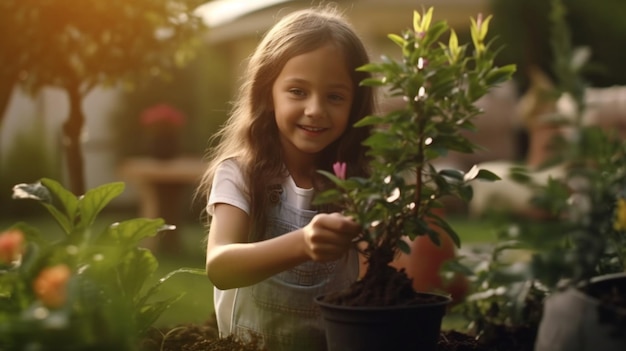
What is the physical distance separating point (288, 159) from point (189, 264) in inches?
201

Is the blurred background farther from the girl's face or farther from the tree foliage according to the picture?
the girl's face

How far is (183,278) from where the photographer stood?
6.48 meters

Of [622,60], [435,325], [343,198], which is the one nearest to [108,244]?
[343,198]

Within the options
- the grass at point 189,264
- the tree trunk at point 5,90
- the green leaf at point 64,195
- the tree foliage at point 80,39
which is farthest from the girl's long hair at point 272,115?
the tree trunk at point 5,90

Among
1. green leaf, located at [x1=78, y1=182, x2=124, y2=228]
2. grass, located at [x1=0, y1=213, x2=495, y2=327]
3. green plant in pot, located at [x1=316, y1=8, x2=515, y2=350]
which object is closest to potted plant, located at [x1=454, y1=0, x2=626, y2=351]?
grass, located at [x1=0, y1=213, x2=495, y2=327]

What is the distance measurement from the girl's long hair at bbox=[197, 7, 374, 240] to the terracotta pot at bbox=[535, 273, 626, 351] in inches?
45.2

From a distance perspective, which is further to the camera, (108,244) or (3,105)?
(3,105)

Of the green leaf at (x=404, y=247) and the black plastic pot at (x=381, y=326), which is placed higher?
the green leaf at (x=404, y=247)

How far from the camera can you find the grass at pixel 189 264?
4.68 metres

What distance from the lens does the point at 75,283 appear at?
165 cm

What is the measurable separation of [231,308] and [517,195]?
23.2ft

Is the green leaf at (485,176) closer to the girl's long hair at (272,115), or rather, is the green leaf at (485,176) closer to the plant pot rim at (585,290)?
the plant pot rim at (585,290)

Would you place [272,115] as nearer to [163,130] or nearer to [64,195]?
[64,195]

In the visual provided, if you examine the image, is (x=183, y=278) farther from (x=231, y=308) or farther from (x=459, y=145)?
(x=459, y=145)
